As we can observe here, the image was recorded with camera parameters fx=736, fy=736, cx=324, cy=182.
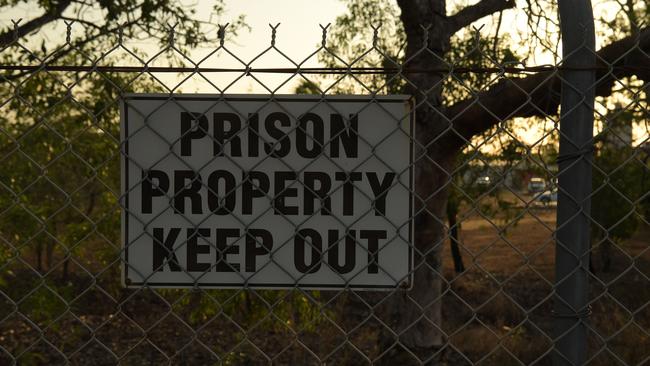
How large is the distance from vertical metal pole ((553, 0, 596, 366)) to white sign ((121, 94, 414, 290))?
46 cm

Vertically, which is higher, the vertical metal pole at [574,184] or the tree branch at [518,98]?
the tree branch at [518,98]

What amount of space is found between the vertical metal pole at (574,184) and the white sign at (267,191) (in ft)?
1.51

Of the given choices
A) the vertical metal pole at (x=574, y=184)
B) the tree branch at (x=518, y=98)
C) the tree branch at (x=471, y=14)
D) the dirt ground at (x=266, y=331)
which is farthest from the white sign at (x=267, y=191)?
the tree branch at (x=471, y=14)

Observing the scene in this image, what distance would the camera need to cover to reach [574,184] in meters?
2.16

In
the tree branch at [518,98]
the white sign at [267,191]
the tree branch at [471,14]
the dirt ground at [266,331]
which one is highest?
the tree branch at [471,14]

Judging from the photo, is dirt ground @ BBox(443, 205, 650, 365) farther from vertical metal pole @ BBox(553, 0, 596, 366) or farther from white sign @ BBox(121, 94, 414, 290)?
white sign @ BBox(121, 94, 414, 290)

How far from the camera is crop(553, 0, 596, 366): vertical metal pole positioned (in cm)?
212

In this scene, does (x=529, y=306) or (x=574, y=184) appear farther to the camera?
(x=529, y=306)

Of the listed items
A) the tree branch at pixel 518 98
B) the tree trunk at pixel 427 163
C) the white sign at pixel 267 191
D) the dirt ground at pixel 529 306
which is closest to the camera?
the white sign at pixel 267 191

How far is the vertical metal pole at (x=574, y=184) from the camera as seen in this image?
6.96ft

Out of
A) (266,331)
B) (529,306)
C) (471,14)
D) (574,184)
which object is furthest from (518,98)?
(529,306)

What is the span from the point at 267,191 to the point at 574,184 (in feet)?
2.95

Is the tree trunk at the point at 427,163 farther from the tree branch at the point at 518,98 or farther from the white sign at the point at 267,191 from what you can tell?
the white sign at the point at 267,191

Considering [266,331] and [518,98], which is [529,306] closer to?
[266,331]
